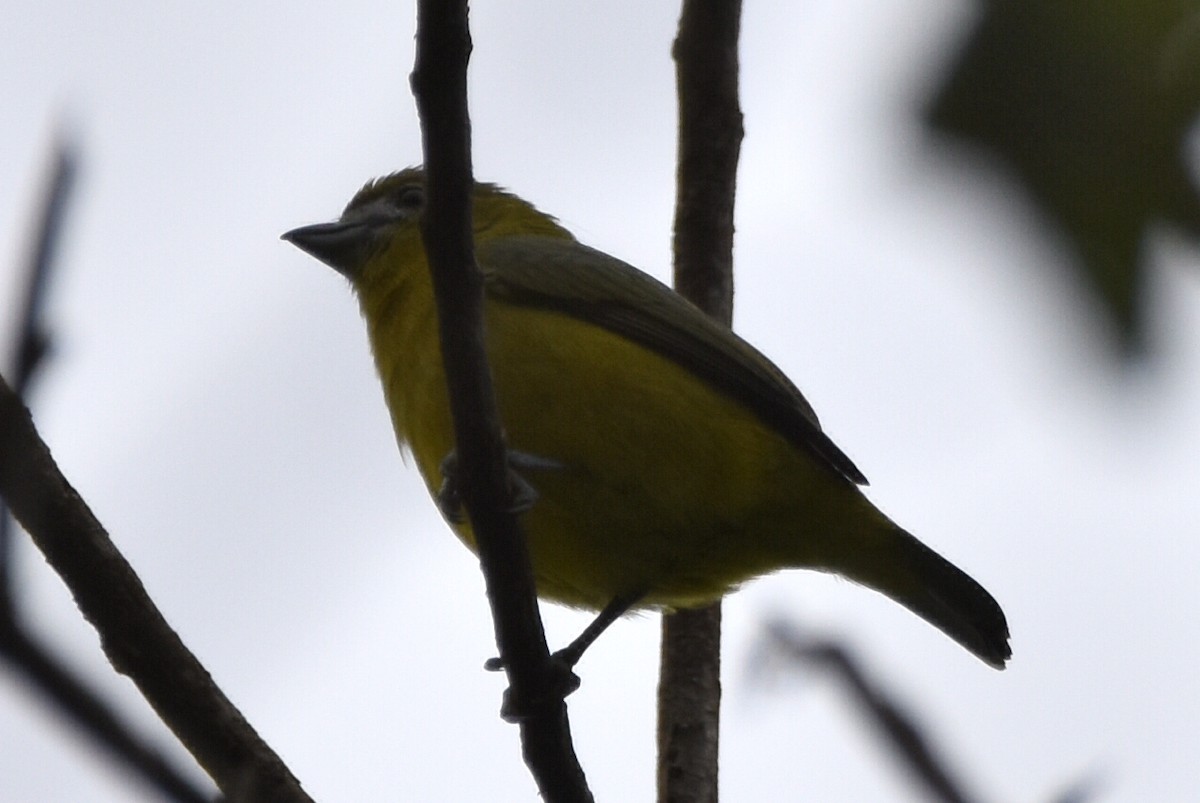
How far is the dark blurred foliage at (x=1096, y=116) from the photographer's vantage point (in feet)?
4.50

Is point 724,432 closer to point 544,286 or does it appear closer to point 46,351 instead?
point 544,286

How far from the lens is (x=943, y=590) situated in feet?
16.4

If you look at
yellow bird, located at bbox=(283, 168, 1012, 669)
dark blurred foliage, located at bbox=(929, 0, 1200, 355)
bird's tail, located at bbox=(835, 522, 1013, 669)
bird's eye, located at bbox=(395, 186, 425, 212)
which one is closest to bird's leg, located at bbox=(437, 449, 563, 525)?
yellow bird, located at bbox=(283, 168, 1012, 669)

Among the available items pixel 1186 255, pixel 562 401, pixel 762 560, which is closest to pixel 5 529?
pixel 1186 255

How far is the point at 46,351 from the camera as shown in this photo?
1039 millimetres

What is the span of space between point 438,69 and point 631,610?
2.75 m

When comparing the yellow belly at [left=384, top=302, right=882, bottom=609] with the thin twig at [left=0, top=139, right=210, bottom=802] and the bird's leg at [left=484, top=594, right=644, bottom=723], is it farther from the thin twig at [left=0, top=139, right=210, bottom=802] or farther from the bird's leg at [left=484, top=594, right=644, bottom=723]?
the thin twig at [left=0, top=139, right=210, bottom=802]

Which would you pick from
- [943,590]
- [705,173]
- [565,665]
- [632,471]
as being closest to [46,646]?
[565,665]

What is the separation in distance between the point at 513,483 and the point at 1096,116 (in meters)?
1.84

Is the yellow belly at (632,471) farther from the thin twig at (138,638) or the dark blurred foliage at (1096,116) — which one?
the dark blurred foliage at (1096,116)

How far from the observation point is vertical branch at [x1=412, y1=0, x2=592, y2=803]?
249 centimetres

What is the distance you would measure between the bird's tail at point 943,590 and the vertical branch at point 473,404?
1.81 metres

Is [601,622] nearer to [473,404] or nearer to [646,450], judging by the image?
[646,450]

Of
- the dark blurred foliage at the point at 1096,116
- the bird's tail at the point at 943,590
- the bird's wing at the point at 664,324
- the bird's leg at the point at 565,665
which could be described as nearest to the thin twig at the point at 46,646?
the dark blurred foliage at the point at 1096,116
